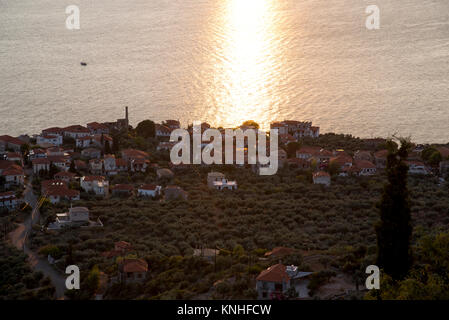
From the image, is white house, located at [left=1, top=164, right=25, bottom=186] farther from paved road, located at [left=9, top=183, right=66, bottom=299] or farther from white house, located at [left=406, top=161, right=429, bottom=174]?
white house, located at [left=406, top=161, right=429, bottom=174]

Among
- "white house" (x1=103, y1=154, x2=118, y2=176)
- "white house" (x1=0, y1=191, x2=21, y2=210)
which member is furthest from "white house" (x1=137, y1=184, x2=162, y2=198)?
"white house" (x1=0, y1=191, x2=21, y2=210)

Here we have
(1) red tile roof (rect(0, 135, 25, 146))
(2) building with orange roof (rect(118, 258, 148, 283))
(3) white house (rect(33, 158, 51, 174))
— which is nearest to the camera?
(2) building with orange roof (rect(118, 258, 148, 283))

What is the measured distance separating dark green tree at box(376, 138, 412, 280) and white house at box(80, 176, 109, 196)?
641 inches

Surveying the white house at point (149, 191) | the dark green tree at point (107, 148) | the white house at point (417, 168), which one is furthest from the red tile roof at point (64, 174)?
the white house at point (417, 168)

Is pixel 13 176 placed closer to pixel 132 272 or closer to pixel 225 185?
pixel 225 185

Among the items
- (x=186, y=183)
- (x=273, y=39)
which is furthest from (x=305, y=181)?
(x=273, y=39)

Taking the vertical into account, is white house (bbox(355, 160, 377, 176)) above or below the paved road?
above

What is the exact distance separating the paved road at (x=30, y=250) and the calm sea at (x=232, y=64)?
20087mm

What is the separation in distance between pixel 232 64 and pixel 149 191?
36121 mm

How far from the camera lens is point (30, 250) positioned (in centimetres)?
2334

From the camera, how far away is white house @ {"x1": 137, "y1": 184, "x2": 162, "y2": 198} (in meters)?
30.5

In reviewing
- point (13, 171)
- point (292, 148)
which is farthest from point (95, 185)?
point (292, 148)
